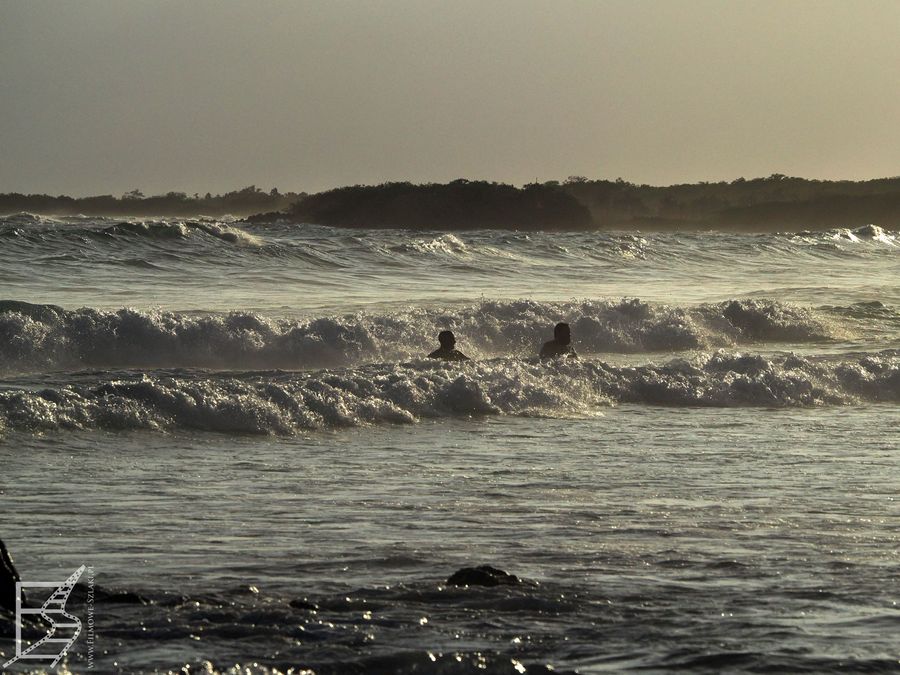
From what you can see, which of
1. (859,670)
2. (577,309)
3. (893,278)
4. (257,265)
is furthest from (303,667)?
(893,278)

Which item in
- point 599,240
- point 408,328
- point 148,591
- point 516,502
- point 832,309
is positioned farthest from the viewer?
point 599,240

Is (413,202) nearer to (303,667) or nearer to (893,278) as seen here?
(893,278)

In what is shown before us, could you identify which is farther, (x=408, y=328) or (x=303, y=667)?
(x=408, y=328)

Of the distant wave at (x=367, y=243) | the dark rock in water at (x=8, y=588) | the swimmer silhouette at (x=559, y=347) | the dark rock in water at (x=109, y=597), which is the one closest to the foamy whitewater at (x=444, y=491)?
the dark rock in water at (x=109, y=597)

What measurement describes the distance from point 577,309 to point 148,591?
2072 cm

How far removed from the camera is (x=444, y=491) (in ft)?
29.8

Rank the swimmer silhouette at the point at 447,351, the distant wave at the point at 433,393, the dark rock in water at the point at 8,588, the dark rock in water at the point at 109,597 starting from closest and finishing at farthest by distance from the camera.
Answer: the dark rock in water at the point at 8,588 < the dark rock in water at the point at 109,597 < the distant wave at the point at 433,393 < the swimmer silhouette at the point at 447,351

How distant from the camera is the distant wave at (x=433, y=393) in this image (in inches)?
487

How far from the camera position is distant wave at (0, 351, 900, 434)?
12.4 meters

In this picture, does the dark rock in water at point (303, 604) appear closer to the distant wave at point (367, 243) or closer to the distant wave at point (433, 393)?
the distant wave at point (433, 393)

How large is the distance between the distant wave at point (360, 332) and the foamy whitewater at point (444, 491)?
0.06 m

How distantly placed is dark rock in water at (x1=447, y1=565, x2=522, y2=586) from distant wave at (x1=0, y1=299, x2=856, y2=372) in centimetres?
1474

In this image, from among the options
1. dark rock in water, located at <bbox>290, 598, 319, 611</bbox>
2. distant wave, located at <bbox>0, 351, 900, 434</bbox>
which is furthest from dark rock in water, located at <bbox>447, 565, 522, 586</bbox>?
distant wave, located at <bbox>0, 351, 900, 434</bbox>

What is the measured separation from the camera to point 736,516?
8.15 metres
